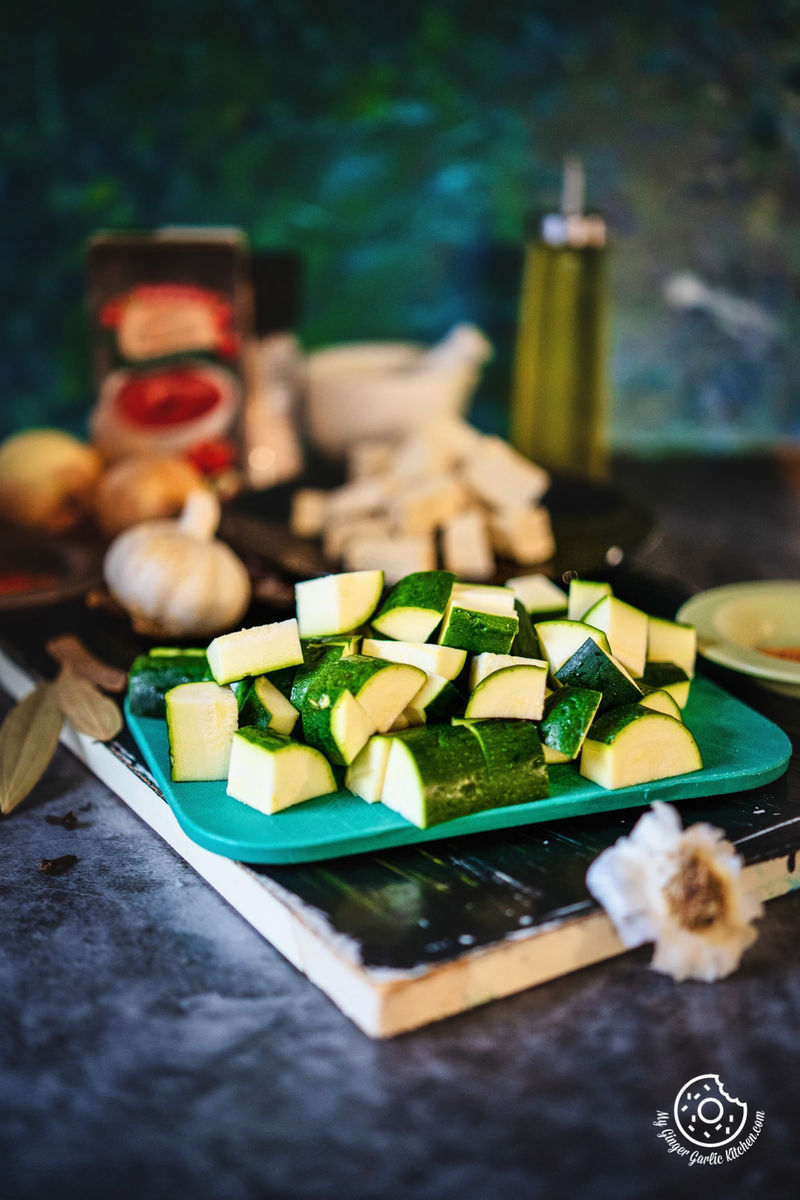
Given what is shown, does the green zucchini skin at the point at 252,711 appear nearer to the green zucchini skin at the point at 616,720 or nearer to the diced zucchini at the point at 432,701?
the diced zucchini at the point at 432,701

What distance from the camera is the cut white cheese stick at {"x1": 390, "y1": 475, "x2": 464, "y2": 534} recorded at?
1.90 m

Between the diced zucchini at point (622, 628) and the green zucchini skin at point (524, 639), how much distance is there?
0.07 meters

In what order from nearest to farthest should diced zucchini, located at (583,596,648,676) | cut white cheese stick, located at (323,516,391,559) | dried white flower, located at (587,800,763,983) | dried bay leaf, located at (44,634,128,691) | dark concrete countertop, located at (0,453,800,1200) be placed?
dark concrete countertop, located at (0,453,800,1200)
dried white flower, located at (587,800,763,983)
diced zucchini, located at (583,596,648,676)
dried bay leaf, located at (44,634,128,691)
cut white cheese stick, located at (323,516,391,559)

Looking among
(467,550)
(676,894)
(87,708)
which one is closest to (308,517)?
(467,550)

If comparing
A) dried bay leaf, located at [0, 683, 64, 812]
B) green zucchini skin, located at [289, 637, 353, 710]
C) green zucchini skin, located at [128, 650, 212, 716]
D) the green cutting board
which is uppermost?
green zucchini skin, located at [289, 637, 353, 710]

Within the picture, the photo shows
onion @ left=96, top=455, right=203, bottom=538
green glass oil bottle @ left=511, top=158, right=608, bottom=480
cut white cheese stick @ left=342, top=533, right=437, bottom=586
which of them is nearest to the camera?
cut white cheese stick @ left=342, top=533, right=437, bottom=586

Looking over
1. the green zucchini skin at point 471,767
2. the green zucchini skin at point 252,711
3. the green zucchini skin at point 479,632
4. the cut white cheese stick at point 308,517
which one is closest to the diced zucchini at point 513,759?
the green zucchini skin at point 471,767

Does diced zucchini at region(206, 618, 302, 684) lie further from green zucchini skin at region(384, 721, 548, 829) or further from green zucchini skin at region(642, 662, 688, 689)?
green zucchini skin at region(642, 662, 688, 689)

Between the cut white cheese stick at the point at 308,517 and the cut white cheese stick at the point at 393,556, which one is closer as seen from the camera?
the cut white cheese stick at the point at 393,556

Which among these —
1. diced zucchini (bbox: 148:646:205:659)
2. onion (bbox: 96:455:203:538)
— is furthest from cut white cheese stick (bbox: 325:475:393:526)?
diced zucchini (bbox: 148:646:205:659)

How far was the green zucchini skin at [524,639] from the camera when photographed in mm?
1338

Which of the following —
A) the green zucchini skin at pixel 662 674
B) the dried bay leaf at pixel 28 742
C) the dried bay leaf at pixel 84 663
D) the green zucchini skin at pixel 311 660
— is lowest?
the dried bay leaf at pixel 28 742

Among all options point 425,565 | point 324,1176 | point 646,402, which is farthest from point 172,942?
point 646,402

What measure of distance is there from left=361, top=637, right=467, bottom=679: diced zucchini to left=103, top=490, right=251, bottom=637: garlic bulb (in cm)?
45
